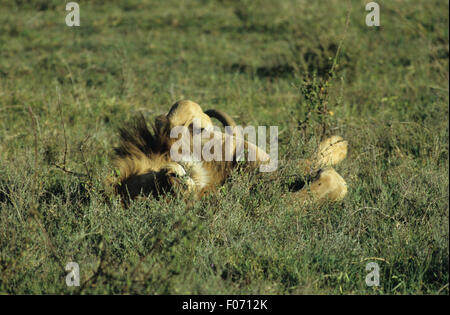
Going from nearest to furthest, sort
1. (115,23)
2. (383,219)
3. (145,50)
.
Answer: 1. (383,219)
2. (145,50)
3. (115,23)

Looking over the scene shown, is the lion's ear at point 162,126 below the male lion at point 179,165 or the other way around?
the other way around

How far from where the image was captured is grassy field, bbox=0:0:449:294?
2701 mm

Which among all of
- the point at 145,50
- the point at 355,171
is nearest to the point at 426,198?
the point at 355,171

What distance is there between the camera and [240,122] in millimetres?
4891

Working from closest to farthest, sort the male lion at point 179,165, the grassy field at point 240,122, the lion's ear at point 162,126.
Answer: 1. the grassy field at point 240,122
2. the male lion at point 179,165
3. the lion's ear at point 162,126

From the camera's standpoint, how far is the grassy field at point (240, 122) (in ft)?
8.86

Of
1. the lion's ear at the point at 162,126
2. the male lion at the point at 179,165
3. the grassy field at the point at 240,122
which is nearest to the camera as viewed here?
the grassy field at the point at 240,122

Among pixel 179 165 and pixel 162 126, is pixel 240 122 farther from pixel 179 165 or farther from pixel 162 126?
pixel 179 165

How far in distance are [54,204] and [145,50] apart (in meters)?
4.43

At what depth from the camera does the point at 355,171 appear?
3918 millimetres

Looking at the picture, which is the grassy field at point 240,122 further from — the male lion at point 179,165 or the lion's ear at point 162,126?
the lion's ear at point 162,126

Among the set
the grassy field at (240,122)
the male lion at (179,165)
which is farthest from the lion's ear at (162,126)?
the grassy field at (240,122)

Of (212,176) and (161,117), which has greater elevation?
(161,117)

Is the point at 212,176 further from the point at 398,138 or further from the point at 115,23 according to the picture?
the point at 115,23
